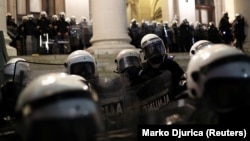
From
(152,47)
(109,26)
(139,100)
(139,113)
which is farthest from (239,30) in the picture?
(139,113)

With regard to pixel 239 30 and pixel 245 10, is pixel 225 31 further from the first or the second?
pixel 245 10

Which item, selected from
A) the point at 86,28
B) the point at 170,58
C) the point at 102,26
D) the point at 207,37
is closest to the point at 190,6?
the point at 207,37

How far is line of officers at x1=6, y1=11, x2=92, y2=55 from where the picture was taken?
1295cm

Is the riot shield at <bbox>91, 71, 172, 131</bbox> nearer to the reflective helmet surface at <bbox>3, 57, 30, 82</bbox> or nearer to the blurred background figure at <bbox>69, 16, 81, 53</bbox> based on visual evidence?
the reflective helmet surface at <bbox>3, 57, 30, 82</bbox>

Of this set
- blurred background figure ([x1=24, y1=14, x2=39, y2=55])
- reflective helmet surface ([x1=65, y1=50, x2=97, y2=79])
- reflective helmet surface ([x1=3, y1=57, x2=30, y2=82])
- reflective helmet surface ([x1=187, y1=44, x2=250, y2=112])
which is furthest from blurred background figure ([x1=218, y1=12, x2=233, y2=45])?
reflective helmet surface ([x1=187, y1=44, x2=250, y2=112])

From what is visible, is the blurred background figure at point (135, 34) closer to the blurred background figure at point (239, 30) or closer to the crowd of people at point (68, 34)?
the crowd of people at point (68, 34)

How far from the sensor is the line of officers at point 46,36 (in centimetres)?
1295

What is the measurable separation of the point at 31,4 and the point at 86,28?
6721 millimetres

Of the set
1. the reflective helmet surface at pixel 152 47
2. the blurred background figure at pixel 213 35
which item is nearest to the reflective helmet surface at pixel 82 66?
the reflective helmet surface at pixel 152 47

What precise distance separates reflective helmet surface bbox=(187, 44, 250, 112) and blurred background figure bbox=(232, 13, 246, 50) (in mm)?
12755

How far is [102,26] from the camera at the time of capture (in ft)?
39.9

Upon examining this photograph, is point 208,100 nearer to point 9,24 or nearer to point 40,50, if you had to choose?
point 40,50

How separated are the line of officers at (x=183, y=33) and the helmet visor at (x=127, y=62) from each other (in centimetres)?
693

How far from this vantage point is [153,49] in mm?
5930
